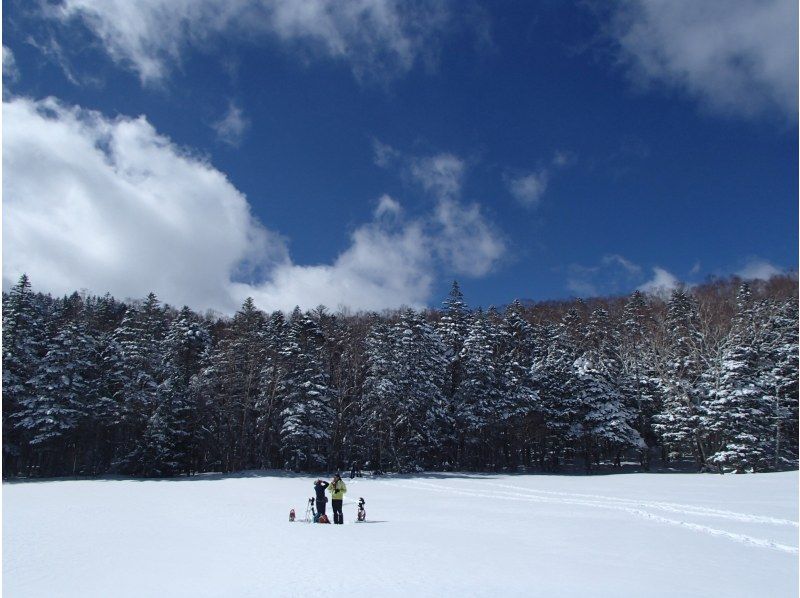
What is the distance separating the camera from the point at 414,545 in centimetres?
1455

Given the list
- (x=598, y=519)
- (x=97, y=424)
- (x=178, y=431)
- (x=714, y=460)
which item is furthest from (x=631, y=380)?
(x=97, y=424)

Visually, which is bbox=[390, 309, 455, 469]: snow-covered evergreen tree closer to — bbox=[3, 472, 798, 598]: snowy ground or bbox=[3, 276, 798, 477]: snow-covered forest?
bbox=[3, 276, 798, 477]: snow-covered forest

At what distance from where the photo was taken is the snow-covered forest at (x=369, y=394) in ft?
134

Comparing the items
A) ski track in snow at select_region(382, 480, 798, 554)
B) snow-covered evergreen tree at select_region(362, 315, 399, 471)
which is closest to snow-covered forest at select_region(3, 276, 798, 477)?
snow-covered evergreen tree at select_region(362, 315, 399, 471)

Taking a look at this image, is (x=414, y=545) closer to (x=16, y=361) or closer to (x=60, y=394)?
(x=60, y=394)

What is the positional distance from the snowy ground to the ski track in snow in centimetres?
9

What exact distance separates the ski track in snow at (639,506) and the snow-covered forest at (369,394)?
11761 millimetres

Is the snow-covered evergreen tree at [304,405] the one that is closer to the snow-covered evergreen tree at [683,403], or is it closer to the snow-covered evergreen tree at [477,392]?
the snow-covered evergreen tree at [477,392]

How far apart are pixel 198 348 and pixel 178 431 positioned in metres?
10.5

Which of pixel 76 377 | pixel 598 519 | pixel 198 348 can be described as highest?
pixel 198 348

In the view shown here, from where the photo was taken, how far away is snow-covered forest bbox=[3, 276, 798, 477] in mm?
40938

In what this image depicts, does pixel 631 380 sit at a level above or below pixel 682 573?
above

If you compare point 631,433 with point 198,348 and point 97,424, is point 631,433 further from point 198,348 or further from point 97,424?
point 97,424

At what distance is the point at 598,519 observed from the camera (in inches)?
775
